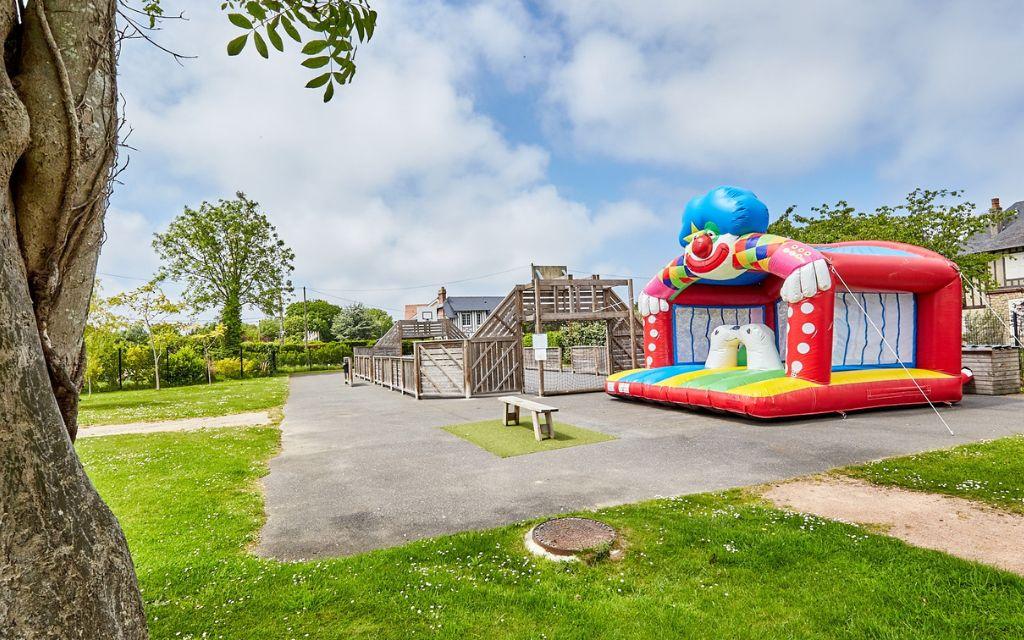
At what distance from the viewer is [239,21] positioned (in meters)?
2.28

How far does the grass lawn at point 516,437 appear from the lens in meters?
7.87

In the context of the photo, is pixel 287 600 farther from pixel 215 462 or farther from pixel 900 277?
pixel 900 277

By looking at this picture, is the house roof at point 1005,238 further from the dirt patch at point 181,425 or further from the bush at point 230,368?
the bush at point 230,368

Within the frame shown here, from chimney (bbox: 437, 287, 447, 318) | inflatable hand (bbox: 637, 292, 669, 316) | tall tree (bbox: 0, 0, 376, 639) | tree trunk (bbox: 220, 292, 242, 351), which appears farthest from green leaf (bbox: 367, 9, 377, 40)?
chimney (bbox: 437, 287, 447, 318)

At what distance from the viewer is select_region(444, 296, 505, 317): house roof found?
2218 inches

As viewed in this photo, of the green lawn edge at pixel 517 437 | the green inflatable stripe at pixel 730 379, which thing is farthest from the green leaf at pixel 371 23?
the green inflatable stripe at pixel 730 379

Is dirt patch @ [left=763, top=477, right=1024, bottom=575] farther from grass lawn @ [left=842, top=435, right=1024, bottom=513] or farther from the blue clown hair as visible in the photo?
the blue clown hair

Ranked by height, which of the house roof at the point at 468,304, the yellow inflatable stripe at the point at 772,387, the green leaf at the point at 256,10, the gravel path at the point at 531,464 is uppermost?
the house roof at the point at 468,304

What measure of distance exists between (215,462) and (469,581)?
214 inches

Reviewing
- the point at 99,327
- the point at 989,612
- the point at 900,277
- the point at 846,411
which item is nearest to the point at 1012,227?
the point at 900,277

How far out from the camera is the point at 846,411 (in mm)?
9641

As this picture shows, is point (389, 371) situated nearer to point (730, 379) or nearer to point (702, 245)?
point (702, 245)

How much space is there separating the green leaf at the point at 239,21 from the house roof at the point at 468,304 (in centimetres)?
5335

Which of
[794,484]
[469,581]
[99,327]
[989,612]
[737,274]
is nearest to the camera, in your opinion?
[989,612]
